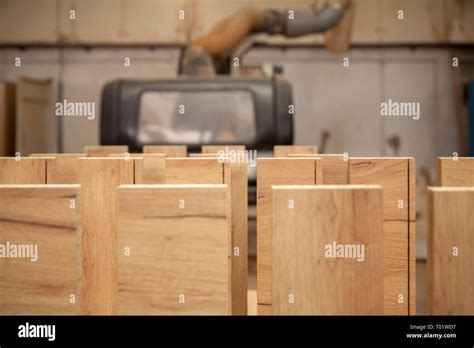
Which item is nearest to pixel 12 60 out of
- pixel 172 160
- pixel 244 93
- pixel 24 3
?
pixel 24 3

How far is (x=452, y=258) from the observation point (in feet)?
3.31

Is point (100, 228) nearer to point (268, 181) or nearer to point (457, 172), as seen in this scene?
point (268, 181)

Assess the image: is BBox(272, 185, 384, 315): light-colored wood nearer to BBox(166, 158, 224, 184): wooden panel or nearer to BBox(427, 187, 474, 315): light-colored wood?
BBox(427, 187, 474, 315): light-colored wood

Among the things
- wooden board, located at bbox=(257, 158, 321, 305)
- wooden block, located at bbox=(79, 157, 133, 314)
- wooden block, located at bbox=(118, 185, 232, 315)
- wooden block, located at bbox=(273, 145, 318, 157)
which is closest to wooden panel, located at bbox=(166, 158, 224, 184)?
wooden board, located at bbox=(257, 158, 321, 305)

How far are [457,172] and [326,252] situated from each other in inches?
27.9

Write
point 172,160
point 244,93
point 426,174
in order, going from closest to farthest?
point 172,160 < point 244,93 < point 426,174

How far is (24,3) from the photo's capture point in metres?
7.14

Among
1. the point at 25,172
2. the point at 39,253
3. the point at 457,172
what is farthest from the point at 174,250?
the point at 457,172

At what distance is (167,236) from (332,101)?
6.43 m

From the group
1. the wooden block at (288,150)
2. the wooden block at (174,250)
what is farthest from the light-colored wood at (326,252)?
the wooden block at (288,150)

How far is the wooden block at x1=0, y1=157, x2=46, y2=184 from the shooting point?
1448 mm

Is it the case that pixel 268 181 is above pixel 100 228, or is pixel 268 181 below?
above

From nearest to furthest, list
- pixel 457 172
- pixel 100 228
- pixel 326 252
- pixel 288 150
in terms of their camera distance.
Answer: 1. pixel 326 252
2. pixel 100 228
3. pixel 457 172
4. pixel 288 150
